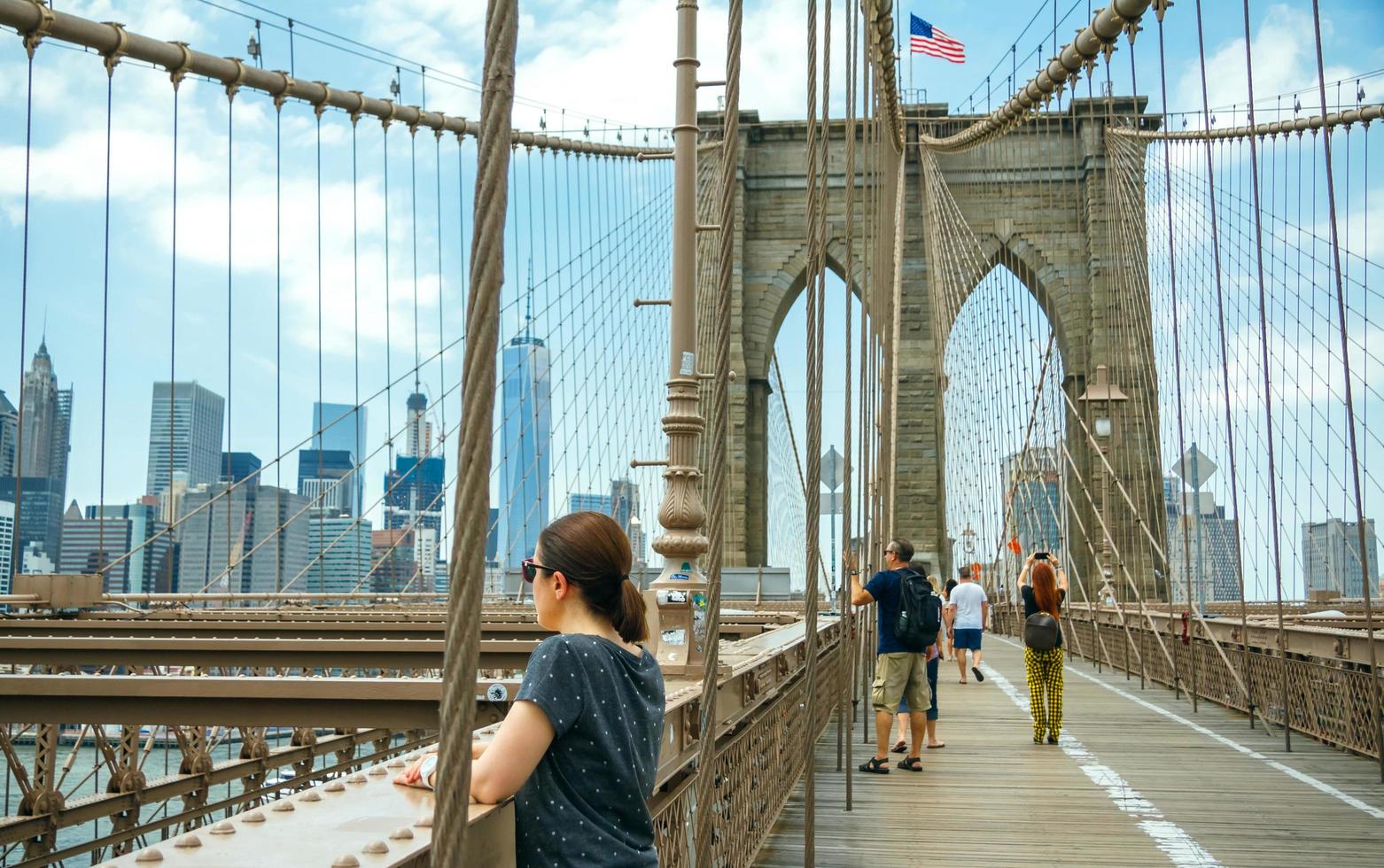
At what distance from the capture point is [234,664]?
570 centimetres

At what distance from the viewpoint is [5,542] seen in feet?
37.8

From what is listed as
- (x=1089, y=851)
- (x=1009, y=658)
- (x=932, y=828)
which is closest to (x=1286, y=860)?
(x=1089, y=851)

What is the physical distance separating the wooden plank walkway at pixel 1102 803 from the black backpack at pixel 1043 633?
26.8 inches

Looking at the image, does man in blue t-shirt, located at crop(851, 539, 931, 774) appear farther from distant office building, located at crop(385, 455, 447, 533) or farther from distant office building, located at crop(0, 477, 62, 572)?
distant office building, located at crop(385, 455, 447, 533)

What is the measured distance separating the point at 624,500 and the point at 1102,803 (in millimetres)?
14984

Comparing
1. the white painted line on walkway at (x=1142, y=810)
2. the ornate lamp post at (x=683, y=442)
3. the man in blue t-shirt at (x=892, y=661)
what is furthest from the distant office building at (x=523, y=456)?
the ornate lamp post at (x=683, y=442)

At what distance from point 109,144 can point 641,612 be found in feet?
39.8

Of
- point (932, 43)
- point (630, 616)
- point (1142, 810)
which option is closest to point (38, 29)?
point (1142, 810)

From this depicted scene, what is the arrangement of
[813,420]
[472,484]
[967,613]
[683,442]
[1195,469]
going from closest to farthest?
[472,484] → [813,420] → [683,442] → [1195,469] → [967,613]

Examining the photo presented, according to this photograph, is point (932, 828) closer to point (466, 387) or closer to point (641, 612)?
point (641, 612)

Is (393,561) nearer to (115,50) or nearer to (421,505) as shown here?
(421,505)

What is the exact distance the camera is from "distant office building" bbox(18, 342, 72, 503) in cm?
1238

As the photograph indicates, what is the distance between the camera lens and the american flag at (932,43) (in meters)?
21.1

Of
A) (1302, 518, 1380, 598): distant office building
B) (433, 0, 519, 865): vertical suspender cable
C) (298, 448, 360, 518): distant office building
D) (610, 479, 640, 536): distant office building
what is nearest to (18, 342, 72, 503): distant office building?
(298, 448, 360, 518): distant office building
